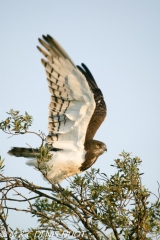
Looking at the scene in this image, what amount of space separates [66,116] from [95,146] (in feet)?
2.35

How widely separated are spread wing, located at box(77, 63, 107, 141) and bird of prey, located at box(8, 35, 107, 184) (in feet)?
0.64

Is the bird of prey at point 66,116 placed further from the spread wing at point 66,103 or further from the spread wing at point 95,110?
the spread wing at point 95,110

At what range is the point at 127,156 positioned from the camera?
3936 mm

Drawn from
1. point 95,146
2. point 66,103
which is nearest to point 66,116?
point 66,103

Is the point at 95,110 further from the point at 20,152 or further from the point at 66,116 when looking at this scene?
the point at 20,152

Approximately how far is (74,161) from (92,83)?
1589 millimetres

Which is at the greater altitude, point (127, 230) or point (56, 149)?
point (56, 149)

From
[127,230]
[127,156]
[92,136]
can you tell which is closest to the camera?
[127,230]

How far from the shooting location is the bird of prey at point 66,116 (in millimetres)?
5441

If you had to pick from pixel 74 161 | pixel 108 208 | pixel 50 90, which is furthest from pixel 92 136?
pixel 108 208

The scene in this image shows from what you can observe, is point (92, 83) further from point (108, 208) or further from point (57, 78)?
point (108, 208)

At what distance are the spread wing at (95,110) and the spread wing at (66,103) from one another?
0.29m

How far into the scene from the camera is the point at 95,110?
6.18m

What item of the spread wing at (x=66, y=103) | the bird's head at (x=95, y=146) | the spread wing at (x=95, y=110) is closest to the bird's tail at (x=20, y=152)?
the spread wing at (x=66, y=103)
